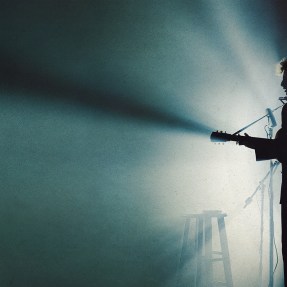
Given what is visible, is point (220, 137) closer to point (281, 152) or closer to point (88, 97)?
point (281, 152)

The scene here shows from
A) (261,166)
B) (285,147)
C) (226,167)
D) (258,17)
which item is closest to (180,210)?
(226,167)

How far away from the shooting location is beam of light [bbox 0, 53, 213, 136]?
107 inches

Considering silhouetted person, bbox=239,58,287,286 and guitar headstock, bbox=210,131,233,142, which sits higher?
guitar headstock, bbox=210,131,233,142

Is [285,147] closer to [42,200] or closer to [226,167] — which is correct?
[226,167]

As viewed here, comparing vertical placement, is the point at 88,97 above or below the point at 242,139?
above

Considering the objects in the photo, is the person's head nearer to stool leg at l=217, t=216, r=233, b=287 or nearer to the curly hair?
the curly hair

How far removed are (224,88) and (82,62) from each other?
73.8 inches

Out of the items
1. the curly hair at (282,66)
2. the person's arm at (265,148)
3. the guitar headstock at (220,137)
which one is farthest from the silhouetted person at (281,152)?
the curly hair at (282,66)

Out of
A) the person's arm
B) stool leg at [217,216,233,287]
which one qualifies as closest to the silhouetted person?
the person's arm

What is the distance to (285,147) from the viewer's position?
5.68ft

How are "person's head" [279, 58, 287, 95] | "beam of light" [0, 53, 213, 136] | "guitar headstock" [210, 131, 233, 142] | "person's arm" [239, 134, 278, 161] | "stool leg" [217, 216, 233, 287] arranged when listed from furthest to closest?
1. "beam of light" [0, 53, 213, 136]
2. "stool leg" [217, 216, 233, 287]
3. "guitar headstock" [210, 131, 233, 142]
4. "person's head" [279, 58, 287, 95]
5. "person's arm" [239, 134, 278, 161]

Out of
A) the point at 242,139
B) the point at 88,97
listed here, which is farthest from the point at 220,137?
the point at 88,97

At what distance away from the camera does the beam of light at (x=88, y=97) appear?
272 centimetres

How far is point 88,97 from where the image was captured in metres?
3.08
